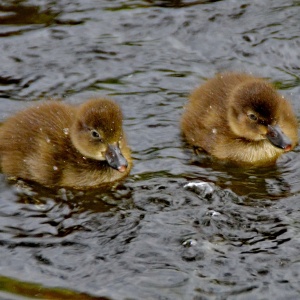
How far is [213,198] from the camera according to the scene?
6168 mm

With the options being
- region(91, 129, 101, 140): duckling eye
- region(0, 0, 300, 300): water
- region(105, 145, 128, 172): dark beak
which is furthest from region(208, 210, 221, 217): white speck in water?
region(91, 129, 101, 140): duckling eye

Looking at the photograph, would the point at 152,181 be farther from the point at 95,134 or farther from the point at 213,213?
the point at 213,213

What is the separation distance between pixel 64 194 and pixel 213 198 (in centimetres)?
106

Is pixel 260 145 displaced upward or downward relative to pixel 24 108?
downward

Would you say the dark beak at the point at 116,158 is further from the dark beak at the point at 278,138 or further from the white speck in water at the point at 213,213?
the dark beak at the point at 278,138

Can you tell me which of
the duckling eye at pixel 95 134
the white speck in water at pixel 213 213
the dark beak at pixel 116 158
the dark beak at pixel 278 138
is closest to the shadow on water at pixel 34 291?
the white speck in water at pixel 213 213

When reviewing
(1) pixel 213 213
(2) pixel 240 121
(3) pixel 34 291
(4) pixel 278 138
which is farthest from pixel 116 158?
(3) pixel 34 291

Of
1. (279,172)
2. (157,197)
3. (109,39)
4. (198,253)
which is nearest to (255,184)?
(279,172)

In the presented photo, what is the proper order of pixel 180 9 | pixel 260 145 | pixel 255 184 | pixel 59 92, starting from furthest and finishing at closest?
pixel 180 9, pixel 59 92, pixel 260 145, pixel 255 184

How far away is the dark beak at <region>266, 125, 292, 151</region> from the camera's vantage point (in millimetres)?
6746

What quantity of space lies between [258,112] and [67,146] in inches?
57.0

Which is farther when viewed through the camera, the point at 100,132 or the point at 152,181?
the point at 152,181

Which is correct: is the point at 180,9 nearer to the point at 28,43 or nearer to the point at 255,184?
the point at 28,43

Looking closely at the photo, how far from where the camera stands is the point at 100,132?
21.1 feet
